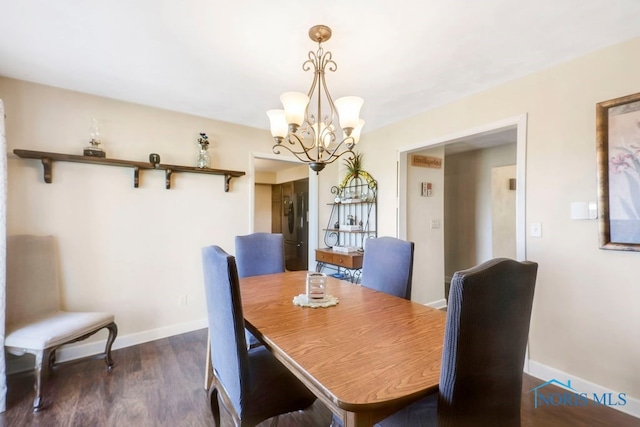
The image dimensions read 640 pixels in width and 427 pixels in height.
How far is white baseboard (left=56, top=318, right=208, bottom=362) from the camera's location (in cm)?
244

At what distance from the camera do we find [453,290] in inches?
31.1

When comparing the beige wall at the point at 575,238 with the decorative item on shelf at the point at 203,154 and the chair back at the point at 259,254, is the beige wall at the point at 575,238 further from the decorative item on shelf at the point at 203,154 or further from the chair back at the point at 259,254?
the decorative item on shelf at the point at 203,154

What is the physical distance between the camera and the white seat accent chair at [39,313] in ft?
6.13

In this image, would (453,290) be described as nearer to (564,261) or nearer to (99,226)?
(564,261)

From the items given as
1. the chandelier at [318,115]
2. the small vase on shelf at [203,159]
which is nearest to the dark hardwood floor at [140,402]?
the chandelier at [318,115]

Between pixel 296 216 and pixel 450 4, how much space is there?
4549 millimetres

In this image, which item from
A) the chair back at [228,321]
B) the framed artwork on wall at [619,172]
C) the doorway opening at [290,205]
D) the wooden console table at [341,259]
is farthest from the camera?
the doorway opening at [290,205]

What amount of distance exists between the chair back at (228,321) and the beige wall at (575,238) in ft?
7.32

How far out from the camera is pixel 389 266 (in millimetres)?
2014

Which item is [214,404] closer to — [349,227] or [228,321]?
[228,321]

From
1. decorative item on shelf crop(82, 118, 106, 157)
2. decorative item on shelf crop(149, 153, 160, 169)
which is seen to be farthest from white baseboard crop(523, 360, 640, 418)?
decorative item on shelf crop(82, 118, 106, 157)

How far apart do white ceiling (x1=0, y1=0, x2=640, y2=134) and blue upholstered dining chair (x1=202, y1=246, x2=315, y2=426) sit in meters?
1.32

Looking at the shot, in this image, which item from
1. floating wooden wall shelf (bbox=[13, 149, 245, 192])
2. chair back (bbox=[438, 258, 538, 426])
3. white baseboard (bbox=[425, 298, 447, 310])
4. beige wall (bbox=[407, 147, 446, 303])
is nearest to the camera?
chair back (bbox=[438, 258, 538, 426])
